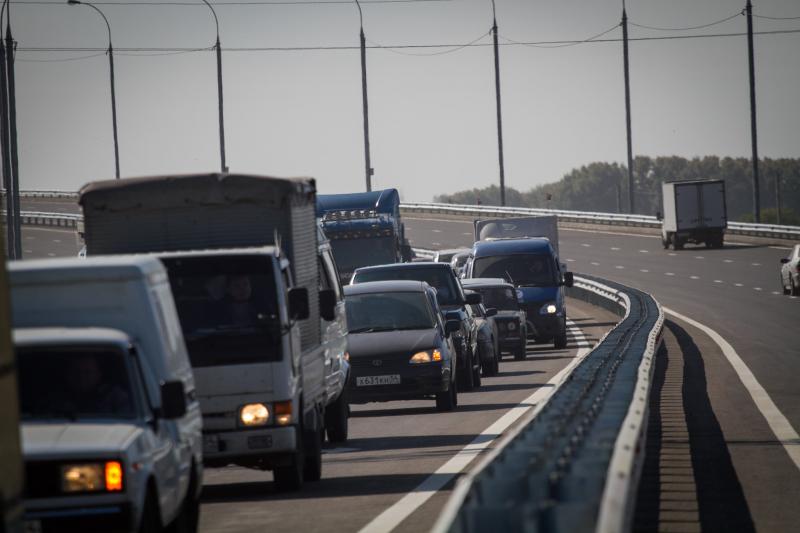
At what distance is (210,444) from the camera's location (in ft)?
47.1

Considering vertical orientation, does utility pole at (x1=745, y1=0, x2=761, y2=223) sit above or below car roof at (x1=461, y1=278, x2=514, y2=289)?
above

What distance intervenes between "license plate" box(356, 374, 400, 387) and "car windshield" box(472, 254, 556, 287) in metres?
16.2

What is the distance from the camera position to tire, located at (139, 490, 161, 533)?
9859 mm

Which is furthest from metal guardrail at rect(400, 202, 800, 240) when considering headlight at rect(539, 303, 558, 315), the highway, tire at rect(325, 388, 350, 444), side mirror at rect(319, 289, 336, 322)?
side mirror at rect(319, 289, 336, 322)

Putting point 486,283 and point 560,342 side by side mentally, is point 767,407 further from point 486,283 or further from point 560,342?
point 560,342

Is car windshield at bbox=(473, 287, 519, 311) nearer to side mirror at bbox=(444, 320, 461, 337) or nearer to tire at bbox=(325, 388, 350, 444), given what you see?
side mirror at bbox=(444, 320, 461, 337)

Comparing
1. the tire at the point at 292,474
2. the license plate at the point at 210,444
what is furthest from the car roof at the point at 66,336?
the tire at the point at 292,474

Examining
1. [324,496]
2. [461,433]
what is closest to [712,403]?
[461,433]

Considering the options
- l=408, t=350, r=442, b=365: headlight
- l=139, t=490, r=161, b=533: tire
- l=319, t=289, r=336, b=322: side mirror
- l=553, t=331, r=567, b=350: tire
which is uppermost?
l=319, t=289, r=336, b=322: side mirror

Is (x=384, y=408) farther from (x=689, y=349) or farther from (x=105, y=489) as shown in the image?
(x=105, y=489)

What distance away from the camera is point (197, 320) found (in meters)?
14.6

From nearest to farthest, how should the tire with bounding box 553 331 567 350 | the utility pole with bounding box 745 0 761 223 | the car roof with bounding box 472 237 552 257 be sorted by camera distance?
the tire with bounding box 553 331 567 350
the car roof with bounding box 472 237 552 257
the utility pole with bounding box 745 0 761 223

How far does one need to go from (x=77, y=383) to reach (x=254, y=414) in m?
4.18

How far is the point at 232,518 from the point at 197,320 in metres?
1.96
